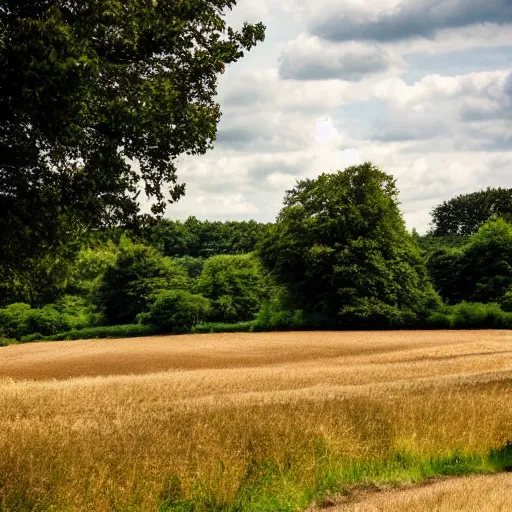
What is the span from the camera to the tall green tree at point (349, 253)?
63.8m

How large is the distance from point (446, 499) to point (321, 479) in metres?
2.96

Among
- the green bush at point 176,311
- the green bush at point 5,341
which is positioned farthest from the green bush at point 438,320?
the green bush at point 5,341

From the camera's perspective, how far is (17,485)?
823cm

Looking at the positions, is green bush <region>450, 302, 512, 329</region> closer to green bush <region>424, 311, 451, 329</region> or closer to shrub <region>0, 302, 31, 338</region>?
green bush <region>424, 311, 451, 329</region>

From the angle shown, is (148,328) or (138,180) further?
(148,328)

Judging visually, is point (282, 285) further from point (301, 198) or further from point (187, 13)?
point (187, 13)

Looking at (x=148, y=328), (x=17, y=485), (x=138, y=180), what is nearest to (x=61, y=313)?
(x=148, y=328)

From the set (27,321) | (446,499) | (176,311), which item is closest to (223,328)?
(176,311)

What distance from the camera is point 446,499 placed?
713 cm

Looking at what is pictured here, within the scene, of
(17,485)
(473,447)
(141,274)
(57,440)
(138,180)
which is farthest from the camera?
(141,274)

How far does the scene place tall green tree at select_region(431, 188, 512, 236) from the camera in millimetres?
121562

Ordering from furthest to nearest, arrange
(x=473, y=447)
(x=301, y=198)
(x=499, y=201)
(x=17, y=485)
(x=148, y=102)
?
1. (x=499, y=201)
2. (x=301, y=198)
3. (x=148, y=102)
4. (x=473, y=447)
5. (x=17, y=485)

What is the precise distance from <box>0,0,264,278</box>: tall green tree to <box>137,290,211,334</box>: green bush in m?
56.1

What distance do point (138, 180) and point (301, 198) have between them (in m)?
55.8
